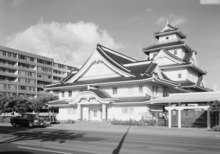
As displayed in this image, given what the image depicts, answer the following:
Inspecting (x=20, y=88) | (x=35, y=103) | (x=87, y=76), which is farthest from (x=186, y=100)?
(x=20, y=88)

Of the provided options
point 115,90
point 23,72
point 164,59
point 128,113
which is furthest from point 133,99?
point 23,72

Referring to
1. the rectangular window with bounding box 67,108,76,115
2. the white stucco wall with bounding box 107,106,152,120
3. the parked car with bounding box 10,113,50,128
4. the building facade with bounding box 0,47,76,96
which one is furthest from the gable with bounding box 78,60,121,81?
the building facade with bounding box 0,47,76,96

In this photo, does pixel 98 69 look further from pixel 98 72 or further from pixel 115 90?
pixel 115 90

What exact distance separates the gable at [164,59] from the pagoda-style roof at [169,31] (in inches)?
233

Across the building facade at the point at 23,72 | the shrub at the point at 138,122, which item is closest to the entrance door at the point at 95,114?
the shrub at the point at 138,122

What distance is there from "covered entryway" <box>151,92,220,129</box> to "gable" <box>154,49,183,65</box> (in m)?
16.7

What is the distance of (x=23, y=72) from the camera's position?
91.4m

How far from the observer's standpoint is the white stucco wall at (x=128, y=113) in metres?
36.8

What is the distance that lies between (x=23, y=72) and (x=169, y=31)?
2213 inches

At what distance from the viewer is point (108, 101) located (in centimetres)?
3825

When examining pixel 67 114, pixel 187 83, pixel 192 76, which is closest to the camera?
pixel 67 114

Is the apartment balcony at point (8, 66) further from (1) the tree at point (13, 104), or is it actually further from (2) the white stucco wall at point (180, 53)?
(2) the white stucco wall at point (180, 53)

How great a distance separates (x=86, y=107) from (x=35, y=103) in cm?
1777

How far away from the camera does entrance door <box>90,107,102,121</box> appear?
41809 millimetres
